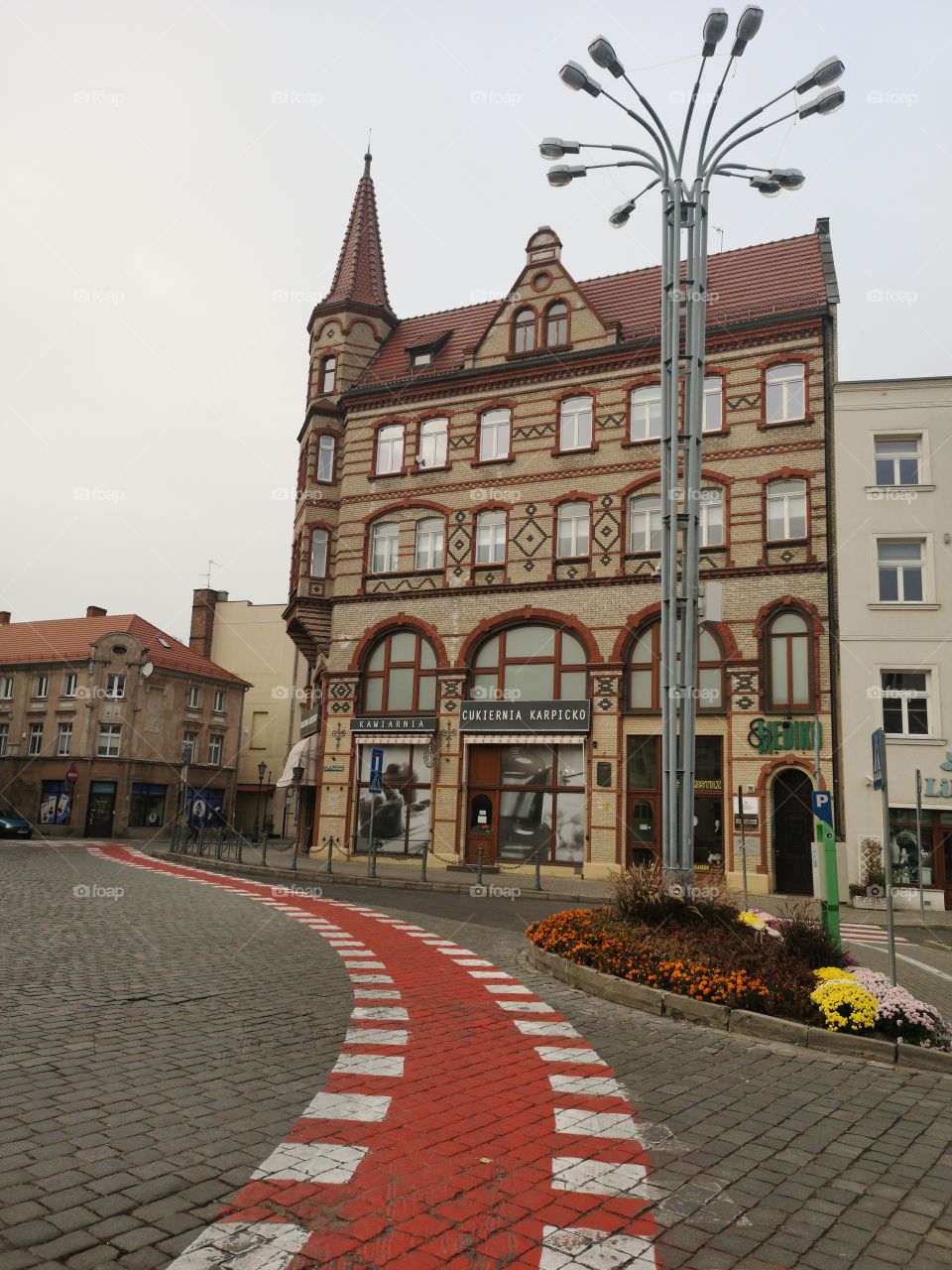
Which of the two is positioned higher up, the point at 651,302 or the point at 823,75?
the point at 651,302

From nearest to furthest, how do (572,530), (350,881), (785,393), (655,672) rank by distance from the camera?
(350,881), (785,393), (655,672), (572,530)

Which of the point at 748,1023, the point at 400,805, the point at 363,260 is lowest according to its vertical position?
the point at 748,1023

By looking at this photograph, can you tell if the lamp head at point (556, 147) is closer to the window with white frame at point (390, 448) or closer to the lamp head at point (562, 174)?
the lamp head at point (562, 174)

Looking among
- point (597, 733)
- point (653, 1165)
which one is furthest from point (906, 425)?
point (653, 1165)

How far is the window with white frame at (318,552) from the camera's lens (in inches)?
1309

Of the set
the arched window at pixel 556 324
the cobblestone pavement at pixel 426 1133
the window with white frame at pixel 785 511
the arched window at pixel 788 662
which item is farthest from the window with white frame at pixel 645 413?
the cobblestone pavement at pixel 426 1133

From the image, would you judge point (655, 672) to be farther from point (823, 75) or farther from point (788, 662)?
point (823, 75)

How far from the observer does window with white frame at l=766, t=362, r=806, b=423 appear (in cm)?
2700

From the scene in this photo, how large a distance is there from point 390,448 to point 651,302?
9639 mm

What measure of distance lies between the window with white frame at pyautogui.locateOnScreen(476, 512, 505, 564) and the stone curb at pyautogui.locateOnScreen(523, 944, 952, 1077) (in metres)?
20.4

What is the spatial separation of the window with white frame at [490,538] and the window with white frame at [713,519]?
6337mm

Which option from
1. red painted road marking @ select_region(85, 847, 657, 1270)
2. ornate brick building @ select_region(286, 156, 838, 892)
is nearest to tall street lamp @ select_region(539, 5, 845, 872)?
red painted road marking @ select_region(85, 847, 657, 1270)

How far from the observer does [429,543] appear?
3173 centimetres

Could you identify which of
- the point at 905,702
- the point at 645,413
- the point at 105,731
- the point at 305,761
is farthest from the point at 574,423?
the point at 105,731
